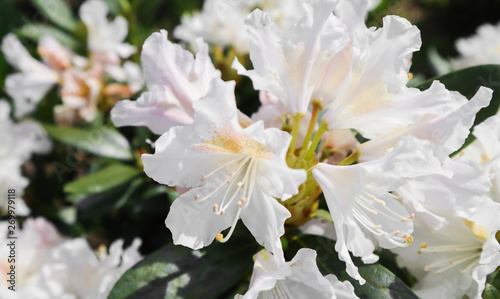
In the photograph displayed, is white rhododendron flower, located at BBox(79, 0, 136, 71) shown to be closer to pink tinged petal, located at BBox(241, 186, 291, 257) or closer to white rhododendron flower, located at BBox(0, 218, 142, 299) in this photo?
white rhododendron flower, located at BBox(0, 218, 142, 299)

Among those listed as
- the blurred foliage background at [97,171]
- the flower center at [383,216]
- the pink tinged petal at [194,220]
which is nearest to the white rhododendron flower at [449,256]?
the flower center at [383,216]

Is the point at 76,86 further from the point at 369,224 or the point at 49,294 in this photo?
the point at 369,224

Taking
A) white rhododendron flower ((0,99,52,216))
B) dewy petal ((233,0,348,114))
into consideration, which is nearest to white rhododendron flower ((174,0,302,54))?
white rhododendron flower ((0,99,52,216))

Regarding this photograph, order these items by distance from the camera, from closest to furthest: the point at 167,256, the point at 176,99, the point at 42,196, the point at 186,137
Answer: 1. the point at 186,137
2. the point at 176,99
3. the point at 167,256
4. the point at 42,196

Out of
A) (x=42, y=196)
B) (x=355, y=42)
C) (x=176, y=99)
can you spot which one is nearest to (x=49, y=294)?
(x=42, y=196)

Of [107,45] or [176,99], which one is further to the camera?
[107,45]

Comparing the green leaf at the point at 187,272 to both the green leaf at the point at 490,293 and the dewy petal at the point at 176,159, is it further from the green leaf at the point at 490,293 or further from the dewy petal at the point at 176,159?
the green leaf at the point at 490,293

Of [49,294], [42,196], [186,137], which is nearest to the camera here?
[186,137]
